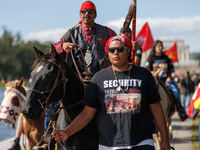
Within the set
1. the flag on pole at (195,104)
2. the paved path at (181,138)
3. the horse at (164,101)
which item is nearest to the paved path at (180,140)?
the paved path at (181,138)

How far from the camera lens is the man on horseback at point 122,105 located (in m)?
3.01

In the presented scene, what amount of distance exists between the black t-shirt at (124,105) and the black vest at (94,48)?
1415 millimetres

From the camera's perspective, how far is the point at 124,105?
9.98 feet

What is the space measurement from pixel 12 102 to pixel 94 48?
2.20 m

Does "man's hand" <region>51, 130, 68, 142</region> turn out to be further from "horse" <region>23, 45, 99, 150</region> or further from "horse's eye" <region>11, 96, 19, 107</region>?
"horse's eye" <region>11, 96, 19, 107</region>

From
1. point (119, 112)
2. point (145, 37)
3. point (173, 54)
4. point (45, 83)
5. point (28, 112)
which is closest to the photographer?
point (119, 112)

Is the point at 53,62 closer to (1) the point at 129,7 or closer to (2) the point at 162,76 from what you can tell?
(1) the point at 129,7

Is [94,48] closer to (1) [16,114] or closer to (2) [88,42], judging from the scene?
(2) [88,42]

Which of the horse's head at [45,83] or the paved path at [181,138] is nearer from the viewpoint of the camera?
the horse's head at [45,83]

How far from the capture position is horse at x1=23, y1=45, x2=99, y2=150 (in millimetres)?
3311

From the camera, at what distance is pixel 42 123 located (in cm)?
584

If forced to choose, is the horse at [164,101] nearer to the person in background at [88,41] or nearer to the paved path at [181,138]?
the paved path at [181,138]

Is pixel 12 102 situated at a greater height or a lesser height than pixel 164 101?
greater

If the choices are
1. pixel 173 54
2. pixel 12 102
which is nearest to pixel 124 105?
pixel 12 102
